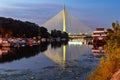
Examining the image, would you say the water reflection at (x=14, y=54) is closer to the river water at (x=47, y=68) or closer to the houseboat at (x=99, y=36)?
the river water at (x=47, y=68)

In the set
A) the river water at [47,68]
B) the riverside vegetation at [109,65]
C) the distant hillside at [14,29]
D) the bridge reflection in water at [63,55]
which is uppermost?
the distant hillside at [14,29]

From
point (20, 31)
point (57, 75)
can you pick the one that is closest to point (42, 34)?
point (20, 31)

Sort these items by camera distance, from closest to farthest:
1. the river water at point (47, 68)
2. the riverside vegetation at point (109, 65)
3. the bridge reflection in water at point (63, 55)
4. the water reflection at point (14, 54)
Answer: the riverside vegetation at point (109, 65)
the river water at point (47, 68)
the bridge reflection in water at point (63, 55)
the water reflection at point (14, 54)

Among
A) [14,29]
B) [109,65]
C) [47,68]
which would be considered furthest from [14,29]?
[109,65]

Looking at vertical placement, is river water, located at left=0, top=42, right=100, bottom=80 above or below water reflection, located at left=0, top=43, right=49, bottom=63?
below

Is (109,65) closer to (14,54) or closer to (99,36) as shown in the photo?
(14,54)

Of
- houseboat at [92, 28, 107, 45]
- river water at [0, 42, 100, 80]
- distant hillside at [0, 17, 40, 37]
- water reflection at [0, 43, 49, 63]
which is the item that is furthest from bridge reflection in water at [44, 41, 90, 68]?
distant hillside at [0, 17, 40, 37]

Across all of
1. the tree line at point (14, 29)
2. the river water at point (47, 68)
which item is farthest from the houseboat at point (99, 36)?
the river water at point (47, 68)

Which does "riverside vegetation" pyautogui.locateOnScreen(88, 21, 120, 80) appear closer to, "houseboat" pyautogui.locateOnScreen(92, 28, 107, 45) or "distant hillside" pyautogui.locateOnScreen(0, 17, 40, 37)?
"houseboat" pyautogui.locateOnScreen(92, 28, 107, 45)

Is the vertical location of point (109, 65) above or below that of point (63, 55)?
above

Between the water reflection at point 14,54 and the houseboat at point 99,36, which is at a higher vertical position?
the houseboat at point 99,36

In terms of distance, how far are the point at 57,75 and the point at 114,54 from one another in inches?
387

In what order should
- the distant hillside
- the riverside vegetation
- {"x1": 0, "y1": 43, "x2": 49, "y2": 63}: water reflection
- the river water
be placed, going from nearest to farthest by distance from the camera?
1. the riverside vegetation
2. the river water
3. {"x1": 0, "y1": 43, "x2": 49, "y2": 63}: water reflection
4. the distant hillside

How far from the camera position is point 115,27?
1054 inches
